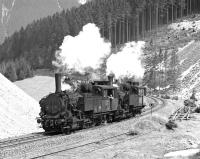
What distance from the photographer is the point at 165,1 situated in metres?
107

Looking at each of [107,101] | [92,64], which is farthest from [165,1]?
[107,101]

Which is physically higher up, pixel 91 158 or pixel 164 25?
pixel 164 25

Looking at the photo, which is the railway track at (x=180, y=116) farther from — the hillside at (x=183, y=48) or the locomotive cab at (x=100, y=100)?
the hillside at (x=183, y=48)

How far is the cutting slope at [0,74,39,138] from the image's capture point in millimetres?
24766

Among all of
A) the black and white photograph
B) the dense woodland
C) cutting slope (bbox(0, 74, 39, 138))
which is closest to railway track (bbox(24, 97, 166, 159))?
the black and white photograph

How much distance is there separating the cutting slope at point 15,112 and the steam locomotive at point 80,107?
232cm

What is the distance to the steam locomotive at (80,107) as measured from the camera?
23.1m

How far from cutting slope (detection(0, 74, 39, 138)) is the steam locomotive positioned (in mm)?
2324

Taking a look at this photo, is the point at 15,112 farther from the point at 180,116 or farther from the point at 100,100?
A: the point at 180,116

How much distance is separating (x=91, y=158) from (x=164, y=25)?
102 m

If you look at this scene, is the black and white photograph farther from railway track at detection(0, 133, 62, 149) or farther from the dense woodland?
the dense woodland

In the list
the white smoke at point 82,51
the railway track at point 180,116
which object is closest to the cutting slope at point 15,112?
the white smoke at point 82,51

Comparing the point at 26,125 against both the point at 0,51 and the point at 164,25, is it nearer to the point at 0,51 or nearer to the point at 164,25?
the point at 164,25

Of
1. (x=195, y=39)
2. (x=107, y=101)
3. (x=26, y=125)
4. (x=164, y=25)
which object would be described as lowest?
(x=26, y=125)
